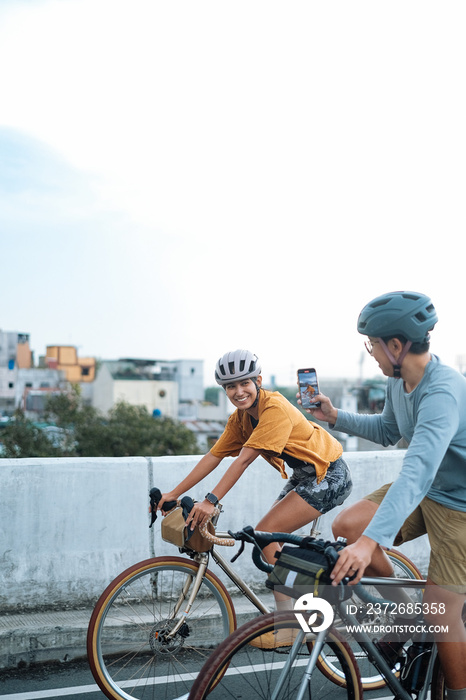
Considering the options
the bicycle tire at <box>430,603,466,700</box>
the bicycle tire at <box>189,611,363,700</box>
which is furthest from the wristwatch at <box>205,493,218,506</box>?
the bicycle tire at <box>430,603,466,700</box>

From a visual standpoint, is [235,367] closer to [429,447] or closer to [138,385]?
[429,447]

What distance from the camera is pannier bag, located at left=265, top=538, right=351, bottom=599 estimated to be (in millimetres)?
2404

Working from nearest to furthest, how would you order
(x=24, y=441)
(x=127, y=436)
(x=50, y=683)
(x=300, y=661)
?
(x=300, y=661)
(x=50, y=683)
(x=127, y=436)
(x=24, y=441)

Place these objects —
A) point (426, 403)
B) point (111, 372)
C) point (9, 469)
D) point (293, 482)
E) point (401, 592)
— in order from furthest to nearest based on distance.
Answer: point (111, 372) → point (9, 469) → point (293, 482) → point (401, 592) → point (426, 403)

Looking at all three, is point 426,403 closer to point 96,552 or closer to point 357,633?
point 357,633

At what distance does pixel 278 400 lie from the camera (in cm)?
358

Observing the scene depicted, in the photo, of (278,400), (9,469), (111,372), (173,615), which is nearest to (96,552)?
(9,469)

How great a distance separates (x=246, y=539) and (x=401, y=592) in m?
0.73

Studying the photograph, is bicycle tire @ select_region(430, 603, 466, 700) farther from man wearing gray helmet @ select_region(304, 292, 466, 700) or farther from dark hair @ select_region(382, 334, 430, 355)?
dark hair @ select_region(382, 334, 430, 355)

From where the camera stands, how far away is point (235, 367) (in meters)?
3.54

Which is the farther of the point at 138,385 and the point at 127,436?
the point at 138,385

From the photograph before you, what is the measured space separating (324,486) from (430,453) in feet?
4.08
